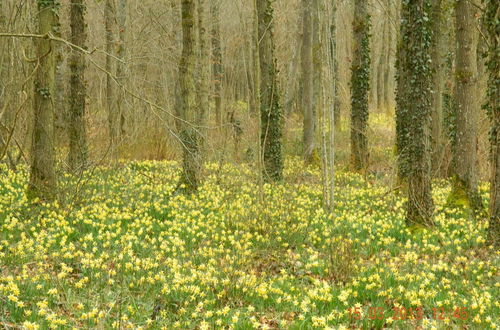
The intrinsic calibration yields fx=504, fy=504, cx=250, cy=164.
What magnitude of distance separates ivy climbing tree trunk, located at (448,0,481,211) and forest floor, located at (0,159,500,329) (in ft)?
1.95

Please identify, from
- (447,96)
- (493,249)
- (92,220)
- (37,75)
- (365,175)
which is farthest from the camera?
(447,96)

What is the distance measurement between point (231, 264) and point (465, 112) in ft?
24.8

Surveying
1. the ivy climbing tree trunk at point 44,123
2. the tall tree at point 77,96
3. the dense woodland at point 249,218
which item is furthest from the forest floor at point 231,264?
the tall tree at point 77,96

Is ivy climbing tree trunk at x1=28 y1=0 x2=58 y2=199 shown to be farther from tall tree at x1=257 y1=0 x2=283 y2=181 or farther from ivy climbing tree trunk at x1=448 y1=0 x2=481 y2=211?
ivy climbing tree trunk at x1=448 y1=0 x2=481 y2=211

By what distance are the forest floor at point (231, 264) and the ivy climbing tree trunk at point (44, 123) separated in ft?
1.30

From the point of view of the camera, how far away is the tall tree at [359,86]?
1611 centimetres

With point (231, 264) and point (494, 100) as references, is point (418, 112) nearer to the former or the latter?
point (494, 100)

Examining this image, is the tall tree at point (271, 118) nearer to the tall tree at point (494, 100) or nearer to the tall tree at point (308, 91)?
the tall tree at point (308, 91)

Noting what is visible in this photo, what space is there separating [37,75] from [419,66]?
6918mm

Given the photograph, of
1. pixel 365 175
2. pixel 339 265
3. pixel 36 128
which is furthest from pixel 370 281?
pixel 365 175

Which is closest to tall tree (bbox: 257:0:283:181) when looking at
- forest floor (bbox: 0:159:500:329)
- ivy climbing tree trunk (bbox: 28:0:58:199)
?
forest floor (bbox: 0:159:500:329)

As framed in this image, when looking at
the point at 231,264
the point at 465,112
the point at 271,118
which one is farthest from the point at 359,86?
the point at 231,264

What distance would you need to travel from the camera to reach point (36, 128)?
9398mm

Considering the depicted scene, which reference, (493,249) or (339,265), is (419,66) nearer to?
(493,249)
